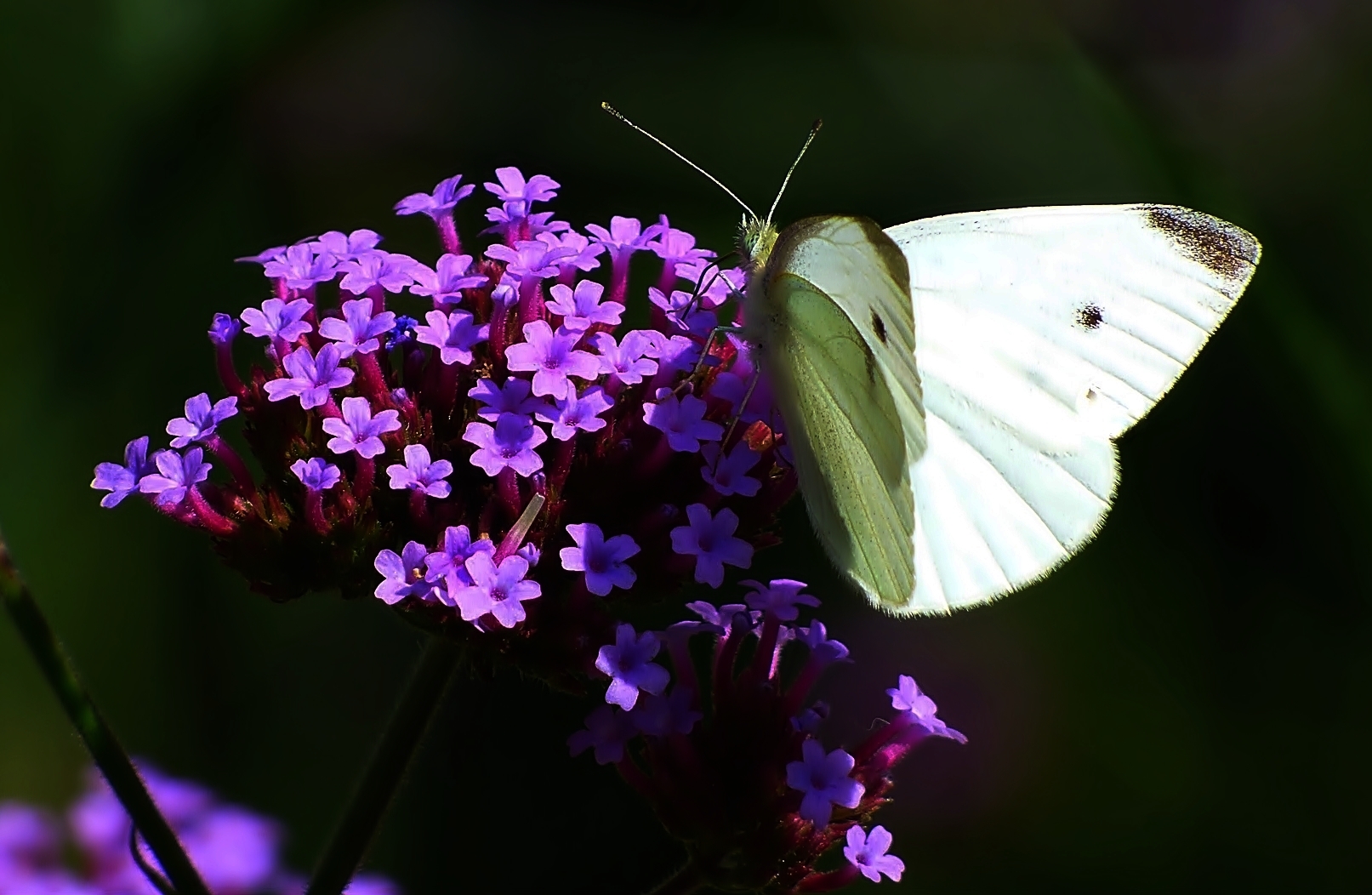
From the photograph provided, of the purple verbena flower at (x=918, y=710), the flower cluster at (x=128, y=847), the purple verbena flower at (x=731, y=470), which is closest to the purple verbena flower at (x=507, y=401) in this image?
the purple verbena flower at (x=731, y=470)

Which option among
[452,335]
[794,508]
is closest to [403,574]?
[452,335]

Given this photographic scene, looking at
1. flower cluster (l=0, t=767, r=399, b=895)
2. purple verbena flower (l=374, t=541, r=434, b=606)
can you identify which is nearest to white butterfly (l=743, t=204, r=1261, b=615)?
purple verbena flower (l=374, t=541, r=434, b=606)

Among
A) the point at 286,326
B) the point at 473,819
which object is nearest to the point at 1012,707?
the point at 473,819

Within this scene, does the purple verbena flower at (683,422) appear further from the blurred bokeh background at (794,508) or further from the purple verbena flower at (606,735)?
the blurred bokeh background at (794,508)

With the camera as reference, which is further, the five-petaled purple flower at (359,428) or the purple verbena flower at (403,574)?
the five-petaled purple flower at (359,428)

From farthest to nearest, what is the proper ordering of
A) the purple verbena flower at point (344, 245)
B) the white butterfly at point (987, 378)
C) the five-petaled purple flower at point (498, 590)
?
→ the purple verbena flower at point (344, 245), the white butterfly at point (987, 378), the five-petaled purple flower at point (498, 590)

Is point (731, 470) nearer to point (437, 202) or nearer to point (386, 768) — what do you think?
point (386, 768)

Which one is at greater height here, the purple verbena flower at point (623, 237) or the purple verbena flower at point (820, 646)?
the purple verbena flower at point (623, 237)
